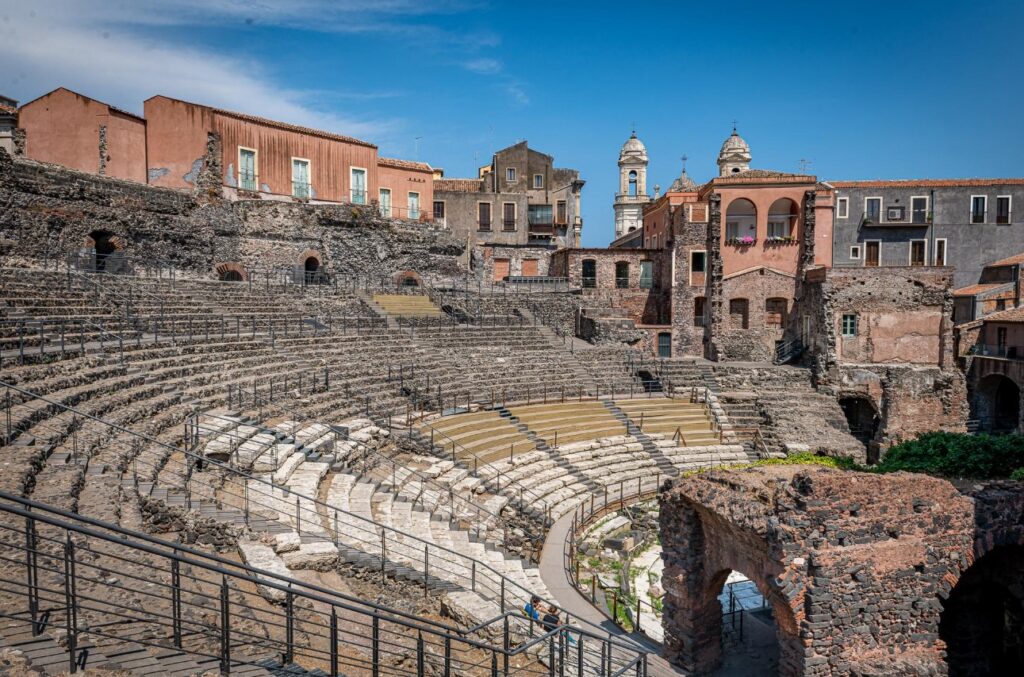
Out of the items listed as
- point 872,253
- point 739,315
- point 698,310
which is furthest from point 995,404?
point 698,310

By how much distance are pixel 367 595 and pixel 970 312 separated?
34506 millimetres

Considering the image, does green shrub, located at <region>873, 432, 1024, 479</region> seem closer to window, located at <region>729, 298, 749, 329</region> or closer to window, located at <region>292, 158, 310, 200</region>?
window, located at <region>729, 298, 749, 329</region>

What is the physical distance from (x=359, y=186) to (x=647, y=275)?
608 inches

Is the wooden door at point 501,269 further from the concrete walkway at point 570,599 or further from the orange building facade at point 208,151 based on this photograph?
the concrete walkway at point 570,599

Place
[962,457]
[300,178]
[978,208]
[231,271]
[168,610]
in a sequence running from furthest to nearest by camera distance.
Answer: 1. [978,208]
2. [300,178]
3. [231,271]
4. [962,457]
5. [168,610]

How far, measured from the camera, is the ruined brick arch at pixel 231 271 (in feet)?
89.7

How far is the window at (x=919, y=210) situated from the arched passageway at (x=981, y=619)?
29.4m

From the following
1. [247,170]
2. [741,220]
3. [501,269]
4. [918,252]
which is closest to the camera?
[247,170]

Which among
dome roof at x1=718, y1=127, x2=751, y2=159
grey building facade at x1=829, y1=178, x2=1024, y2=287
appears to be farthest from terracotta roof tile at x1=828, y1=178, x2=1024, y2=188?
dome roof at x1=718, y1=127, x2=751, y2=159

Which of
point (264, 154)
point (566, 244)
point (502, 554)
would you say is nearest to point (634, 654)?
point (502, 554)

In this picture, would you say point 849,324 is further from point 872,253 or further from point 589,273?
point 589,273

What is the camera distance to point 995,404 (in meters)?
29.0

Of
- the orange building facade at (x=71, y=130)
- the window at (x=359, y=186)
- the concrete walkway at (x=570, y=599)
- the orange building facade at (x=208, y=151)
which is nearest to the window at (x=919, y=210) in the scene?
the orange building facade at (x=208, y=151)

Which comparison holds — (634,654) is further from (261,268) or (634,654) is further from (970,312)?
(970,312)
